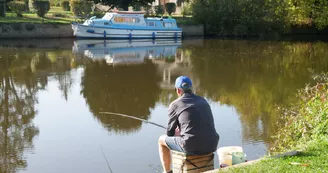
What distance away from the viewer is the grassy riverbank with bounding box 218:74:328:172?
18.6ft

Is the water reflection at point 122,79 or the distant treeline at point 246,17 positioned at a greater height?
the distant treeline at point 246,17

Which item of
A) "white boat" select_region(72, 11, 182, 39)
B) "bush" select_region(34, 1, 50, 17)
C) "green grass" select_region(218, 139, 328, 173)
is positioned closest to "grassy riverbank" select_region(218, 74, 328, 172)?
"green grass" select_region(218, 139, 328, 173)

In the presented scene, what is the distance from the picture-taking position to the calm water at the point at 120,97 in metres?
8.46

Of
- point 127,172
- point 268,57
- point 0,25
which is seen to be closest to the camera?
point 127,172

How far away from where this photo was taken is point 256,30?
35.2 meters

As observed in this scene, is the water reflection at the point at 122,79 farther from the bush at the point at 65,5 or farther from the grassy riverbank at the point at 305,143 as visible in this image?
the bush at the point at 65,5

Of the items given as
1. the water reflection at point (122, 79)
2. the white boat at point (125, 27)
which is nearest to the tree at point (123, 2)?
the white boat at point (125, 27)

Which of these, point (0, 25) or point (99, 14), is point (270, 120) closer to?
point (0, 25)

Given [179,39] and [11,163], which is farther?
[179,39]

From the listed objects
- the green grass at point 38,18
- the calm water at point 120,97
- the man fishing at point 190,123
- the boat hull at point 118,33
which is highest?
the green grass at point 38,18

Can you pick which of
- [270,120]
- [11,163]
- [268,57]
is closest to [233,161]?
[11,163]

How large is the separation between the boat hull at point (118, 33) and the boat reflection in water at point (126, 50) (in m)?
0.69

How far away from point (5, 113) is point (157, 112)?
3.53 m

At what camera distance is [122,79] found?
52.5 feet
